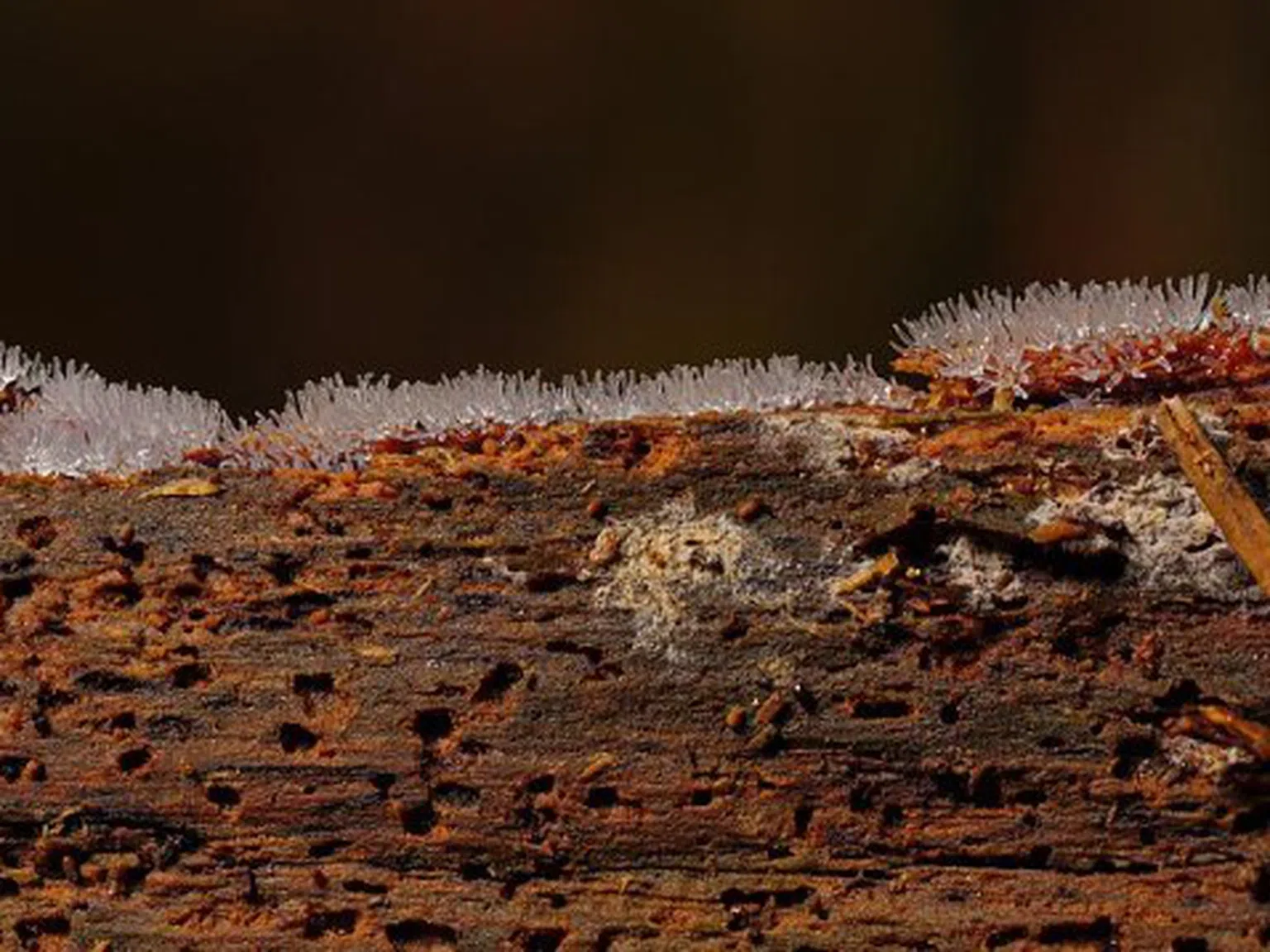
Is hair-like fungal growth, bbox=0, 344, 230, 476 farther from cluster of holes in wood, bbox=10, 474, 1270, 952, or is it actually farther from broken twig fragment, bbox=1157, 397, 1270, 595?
broken twig fragment, bbox=1157, 397, 1270, 595

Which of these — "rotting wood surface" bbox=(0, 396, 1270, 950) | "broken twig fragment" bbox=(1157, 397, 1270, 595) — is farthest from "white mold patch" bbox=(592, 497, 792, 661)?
"broken twig fragment" bbox=(1157, 397, 1270, 595)

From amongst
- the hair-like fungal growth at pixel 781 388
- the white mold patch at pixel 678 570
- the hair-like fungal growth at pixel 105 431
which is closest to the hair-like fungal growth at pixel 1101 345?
the hair-like fungal growth at pixel 781 388

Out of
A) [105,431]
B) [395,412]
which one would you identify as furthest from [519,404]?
[105,431]

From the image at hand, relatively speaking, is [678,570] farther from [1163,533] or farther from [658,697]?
[1163,533]

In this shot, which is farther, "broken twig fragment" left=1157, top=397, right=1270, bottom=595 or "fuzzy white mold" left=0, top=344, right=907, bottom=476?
"fuzzy white mold" left=0, top=344, right=907, bottom=476

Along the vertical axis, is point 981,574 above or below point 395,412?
below

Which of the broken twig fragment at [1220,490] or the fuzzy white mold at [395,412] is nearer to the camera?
the broken twig fragment at [1220,490]

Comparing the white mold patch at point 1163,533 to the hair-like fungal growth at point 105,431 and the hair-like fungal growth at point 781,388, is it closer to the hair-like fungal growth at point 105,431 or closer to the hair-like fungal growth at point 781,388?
the hair-like fungal growth at point 781,388
